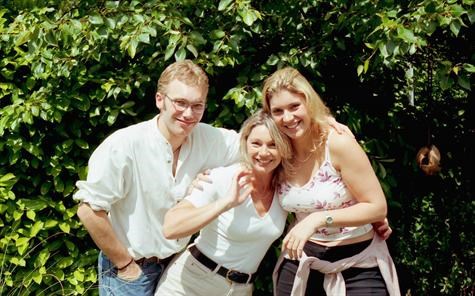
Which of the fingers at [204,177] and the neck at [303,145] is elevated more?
the neck at [303,145]

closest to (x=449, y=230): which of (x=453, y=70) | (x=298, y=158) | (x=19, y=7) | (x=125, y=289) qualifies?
(x=453, y=70)

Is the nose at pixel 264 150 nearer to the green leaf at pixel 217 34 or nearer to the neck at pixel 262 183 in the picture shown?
the neck at pixel 262 183

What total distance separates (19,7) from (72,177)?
1044 mm

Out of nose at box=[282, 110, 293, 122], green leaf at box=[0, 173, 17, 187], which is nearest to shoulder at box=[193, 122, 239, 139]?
nose at box=[282, 110, 293, 122]

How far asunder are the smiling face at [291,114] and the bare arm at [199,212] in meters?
0.26

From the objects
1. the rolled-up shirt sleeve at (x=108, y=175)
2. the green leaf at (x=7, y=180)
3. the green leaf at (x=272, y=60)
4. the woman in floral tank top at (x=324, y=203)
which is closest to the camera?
the woman in floral tank top at (x=324, y=203)

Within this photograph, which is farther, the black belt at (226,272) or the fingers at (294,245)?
the black belt at (226,272)

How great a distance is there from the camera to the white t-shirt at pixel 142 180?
3143mm

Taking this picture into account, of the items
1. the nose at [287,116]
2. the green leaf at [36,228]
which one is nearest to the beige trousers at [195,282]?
the nose at [287,116]

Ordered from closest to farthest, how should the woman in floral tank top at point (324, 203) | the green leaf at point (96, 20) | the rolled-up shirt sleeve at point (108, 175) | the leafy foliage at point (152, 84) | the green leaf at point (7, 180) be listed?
the woman in floral tank top at point (324, 203)
the rolled-up shirt sleeve at point (108, 175)
the green leaf at point (96, 20)
the leafy foliage at point (152, 84)
the green leaf at point (7, 180)

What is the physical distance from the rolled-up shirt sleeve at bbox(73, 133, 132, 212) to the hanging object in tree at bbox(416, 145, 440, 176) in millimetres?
1918

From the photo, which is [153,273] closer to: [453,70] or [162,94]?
[162,94]

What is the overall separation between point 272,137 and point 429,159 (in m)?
1.57

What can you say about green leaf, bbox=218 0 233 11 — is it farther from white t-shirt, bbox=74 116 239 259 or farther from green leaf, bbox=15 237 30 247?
green leaf, bbox=15 237 30 247
